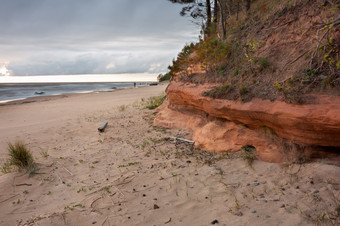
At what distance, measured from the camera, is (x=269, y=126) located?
4902 mm

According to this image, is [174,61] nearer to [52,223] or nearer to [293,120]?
[293,120]

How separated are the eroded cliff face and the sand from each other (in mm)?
323

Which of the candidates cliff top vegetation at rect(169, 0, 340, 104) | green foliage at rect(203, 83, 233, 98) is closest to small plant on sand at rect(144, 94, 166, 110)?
cliff top vegetation at rect(169, 0, 340, 104)

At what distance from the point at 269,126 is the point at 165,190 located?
7.79 feet

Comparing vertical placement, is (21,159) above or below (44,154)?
above

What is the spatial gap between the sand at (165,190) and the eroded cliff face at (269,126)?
0.32 m

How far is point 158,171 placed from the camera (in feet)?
17.2

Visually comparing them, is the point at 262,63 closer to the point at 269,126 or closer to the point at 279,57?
the point at 279,57

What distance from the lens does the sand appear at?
140 inches

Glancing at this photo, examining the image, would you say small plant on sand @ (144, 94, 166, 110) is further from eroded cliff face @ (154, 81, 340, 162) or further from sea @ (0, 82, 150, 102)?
sea @ (0, 82, 150, 102)

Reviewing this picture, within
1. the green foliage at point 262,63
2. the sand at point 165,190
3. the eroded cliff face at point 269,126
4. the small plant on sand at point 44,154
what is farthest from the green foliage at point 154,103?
the green foliage at point 262,63

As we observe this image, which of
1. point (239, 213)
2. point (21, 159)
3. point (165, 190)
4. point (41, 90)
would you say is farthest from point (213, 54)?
point (41, 90)

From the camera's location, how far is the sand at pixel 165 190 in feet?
11.6

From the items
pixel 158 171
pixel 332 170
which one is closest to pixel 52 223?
pixel 158 171
